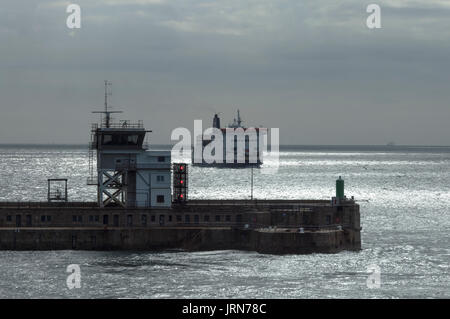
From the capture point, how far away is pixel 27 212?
2906 inches

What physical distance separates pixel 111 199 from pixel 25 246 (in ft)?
30.5

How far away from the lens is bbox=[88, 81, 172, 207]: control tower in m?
75.1

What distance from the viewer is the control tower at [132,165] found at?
75125mm

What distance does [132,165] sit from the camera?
75500mm

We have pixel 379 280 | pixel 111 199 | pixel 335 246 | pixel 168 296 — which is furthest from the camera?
pixel 111 199
